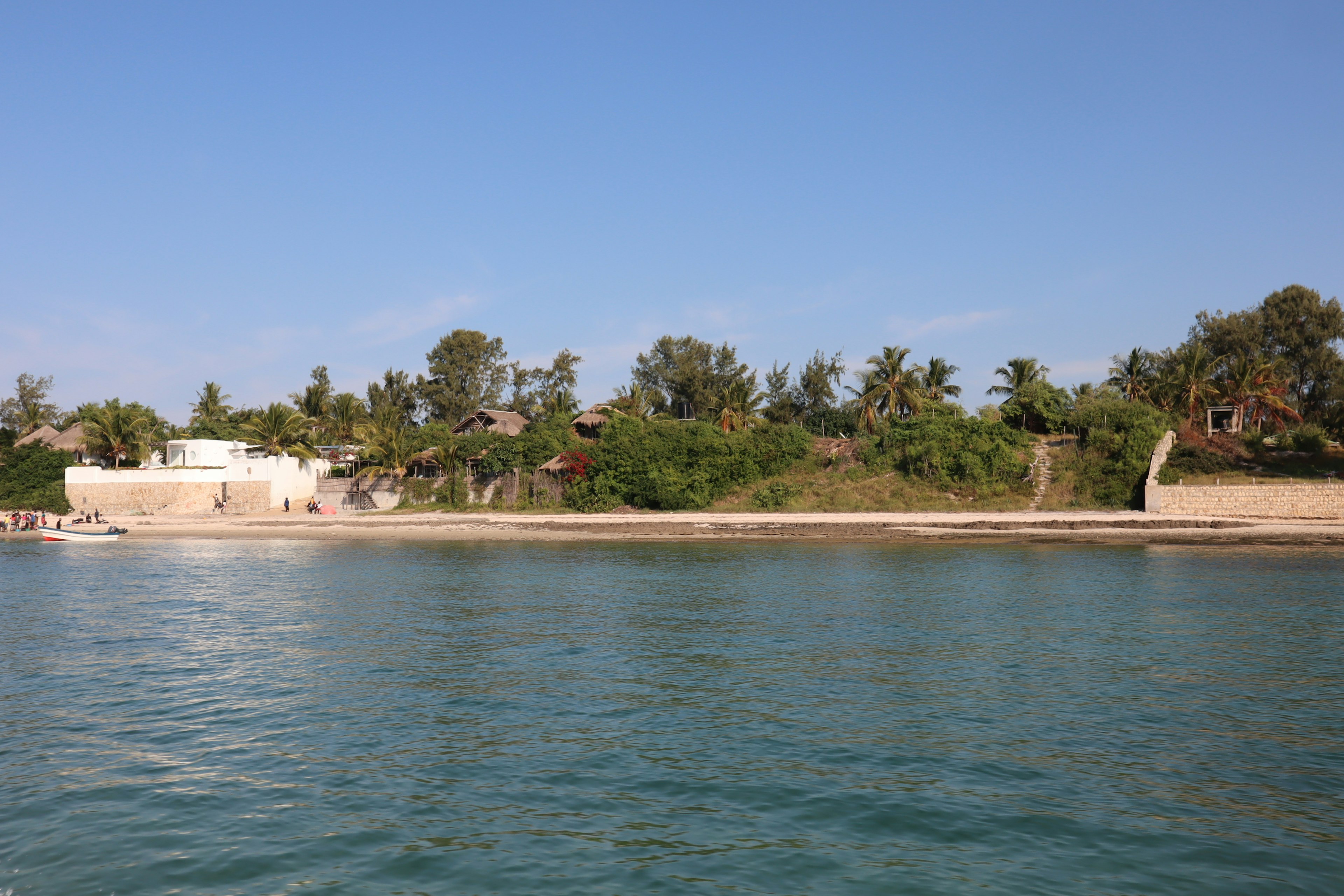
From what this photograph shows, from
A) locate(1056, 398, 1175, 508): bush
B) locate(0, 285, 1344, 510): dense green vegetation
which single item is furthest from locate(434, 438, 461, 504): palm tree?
locate(1056, 398, 1175, 508): bush

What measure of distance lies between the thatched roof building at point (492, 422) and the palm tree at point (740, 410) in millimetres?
12873

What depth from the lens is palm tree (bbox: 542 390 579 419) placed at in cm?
5962

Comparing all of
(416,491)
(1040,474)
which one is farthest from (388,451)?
(1040,474)

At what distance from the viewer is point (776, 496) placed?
43906 mm

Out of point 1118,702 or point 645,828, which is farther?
point 1118,702

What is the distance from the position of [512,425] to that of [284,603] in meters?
36.2

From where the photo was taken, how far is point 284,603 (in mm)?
20406

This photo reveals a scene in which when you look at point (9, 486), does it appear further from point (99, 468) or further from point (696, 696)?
point (696, 696)

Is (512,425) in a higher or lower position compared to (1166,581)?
higher

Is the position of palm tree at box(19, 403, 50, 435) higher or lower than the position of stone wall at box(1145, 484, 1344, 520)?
higher

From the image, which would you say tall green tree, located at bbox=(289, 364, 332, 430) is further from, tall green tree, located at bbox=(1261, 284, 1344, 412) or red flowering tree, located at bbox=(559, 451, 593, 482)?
tall green tree, located at bbox=(1261, 284, 1344, 412)

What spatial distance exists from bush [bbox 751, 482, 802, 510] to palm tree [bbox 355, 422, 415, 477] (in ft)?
64.3

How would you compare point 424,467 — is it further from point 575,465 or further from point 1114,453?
point 1114,453

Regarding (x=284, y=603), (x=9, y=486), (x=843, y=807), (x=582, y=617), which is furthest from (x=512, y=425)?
(x=843, y=807)
